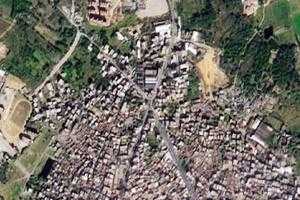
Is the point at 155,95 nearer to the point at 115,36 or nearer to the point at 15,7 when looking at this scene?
the point at 115,36

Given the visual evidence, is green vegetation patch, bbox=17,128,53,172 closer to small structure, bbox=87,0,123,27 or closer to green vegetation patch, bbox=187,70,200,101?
small structure, bbox=87,0,123,27

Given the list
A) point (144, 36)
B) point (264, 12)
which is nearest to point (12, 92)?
point (144, 36)

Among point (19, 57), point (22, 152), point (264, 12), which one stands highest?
point (264, 12)

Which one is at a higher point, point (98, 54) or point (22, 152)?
point (98, 54)

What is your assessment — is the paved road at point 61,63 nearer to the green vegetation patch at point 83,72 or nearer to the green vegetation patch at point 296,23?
the green vegetation patch at point 83,72

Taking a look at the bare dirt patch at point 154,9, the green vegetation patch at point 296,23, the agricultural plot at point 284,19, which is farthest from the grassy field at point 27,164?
the green vegetation patch at point 296,23

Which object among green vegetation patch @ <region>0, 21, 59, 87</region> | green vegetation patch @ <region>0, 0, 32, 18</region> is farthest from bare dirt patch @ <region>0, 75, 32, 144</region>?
green vegetation patch @ <region>0, 0, 32, 18</region>

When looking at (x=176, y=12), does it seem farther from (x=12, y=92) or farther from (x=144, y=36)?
(x=12, y=92)
